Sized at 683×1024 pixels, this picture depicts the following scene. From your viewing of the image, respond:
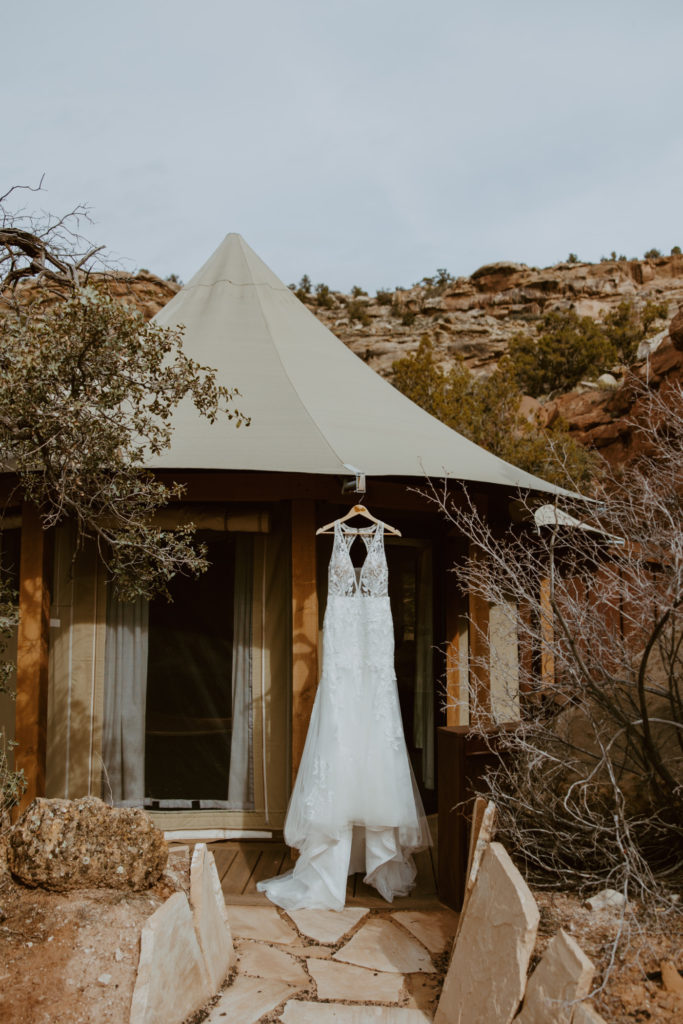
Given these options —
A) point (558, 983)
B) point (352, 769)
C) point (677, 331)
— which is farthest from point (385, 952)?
point (677, 331)

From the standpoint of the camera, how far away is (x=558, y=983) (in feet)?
7.39

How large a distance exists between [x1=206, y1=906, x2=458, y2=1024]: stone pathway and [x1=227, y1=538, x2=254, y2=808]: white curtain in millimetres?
1073

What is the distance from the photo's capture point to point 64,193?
14.5 feet

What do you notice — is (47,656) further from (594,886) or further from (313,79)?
(313,79)

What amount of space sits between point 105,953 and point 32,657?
238 centimetres

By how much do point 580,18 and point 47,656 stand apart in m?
6.51

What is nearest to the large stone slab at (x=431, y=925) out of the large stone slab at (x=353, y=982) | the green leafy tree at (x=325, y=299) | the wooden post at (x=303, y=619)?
the large stone slab at (x=353, y=982)

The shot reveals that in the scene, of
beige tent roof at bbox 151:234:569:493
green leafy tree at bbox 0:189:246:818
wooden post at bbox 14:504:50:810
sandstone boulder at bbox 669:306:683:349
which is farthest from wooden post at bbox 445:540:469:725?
sandstone boulder at bbox 669:306:683:349

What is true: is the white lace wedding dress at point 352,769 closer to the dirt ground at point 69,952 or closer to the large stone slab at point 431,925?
the large stone slab at point 431,925

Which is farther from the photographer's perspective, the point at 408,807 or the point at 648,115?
the point at 648,115

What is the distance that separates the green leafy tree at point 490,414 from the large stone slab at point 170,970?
34.8ft

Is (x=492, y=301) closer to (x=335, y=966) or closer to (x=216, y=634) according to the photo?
(x=216, y=634)

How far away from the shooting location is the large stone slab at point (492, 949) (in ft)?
7.84

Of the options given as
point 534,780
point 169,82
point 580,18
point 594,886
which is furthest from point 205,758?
point 580,18
